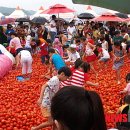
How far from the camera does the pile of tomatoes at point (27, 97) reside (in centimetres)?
854

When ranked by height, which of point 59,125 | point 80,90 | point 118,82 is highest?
point 80,90

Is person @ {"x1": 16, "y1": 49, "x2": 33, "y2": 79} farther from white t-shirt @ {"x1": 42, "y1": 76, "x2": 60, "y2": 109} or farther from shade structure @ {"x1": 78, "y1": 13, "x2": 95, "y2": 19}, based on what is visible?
shade structure @ {"x1": 78, "y1": 13, "x2": 95, "y2": 19}

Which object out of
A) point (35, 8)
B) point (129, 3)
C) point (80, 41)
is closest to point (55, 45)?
point (80, 41)

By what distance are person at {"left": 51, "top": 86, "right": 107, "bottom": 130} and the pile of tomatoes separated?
4.77 meters

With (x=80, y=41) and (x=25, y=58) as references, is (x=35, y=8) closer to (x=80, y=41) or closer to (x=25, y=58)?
(x=80, y=41)

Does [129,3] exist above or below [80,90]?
above

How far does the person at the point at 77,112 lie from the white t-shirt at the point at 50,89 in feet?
15.0

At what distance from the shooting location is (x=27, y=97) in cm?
1119

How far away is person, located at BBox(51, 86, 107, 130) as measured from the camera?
7.72 ft

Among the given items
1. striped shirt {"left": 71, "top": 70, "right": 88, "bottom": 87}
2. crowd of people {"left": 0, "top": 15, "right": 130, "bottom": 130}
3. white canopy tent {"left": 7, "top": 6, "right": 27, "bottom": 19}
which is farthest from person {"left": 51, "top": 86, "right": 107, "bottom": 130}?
white canopy tent {"left": 7, "top": 6, "right": 27, "bottom": 19}

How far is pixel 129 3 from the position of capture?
3486 mm

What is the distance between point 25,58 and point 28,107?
16.2 ft

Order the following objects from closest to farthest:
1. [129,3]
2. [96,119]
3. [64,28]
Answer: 1. [96,119]
2. [129,3]
3. [64,28]

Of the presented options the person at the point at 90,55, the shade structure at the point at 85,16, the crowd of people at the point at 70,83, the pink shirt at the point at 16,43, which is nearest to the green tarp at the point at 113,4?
the crowd of people at the point at 70,83
